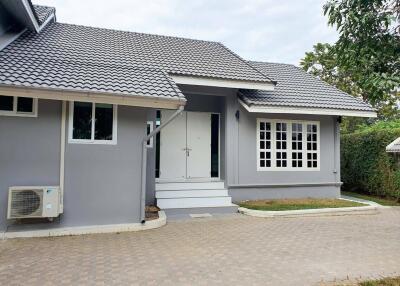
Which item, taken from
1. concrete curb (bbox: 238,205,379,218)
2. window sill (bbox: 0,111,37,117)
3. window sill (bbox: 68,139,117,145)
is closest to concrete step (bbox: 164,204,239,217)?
concrete curb (bbox: 238,205,379,218)

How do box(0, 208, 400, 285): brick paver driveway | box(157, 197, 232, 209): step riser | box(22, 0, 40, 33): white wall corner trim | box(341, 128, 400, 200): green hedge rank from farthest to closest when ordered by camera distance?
box(341, 128, 400, 200): green hedge → box(157, 197, 232, 209): step riser → box(22, 0, 40, 33): white wall corner trim → box(0, 208, 400, 285): brick paver driveway

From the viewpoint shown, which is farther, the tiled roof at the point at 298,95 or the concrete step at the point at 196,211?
the tiled roof at the point at 298,95

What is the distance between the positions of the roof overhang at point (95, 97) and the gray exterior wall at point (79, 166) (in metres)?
0.41

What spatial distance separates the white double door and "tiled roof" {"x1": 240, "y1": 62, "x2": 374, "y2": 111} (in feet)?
6.90

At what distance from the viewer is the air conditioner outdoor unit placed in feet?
23.1

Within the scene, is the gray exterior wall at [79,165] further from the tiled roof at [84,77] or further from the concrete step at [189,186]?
the concrete step at [189,186]

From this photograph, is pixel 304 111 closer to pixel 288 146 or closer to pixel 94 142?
pixel 288 146

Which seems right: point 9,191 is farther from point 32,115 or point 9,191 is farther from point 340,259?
point 340,259

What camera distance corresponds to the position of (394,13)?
4.66 metres

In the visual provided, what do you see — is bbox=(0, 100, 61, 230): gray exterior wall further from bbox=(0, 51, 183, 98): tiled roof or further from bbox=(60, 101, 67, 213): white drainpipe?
bbox=(0, 51, 183, 98): tiled roof

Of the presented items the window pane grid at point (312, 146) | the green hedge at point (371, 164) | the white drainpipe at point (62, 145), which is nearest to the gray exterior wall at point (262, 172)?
the window pane grid at point (312, 146)

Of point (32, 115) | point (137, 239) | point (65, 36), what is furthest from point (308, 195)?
point (65, 36)

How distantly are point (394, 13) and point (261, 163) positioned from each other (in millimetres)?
8278

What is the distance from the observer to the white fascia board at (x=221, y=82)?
11.1m
